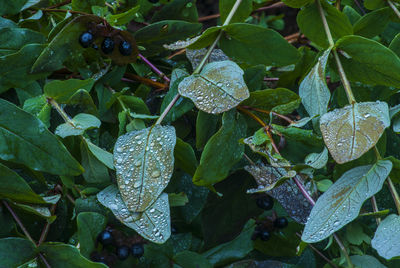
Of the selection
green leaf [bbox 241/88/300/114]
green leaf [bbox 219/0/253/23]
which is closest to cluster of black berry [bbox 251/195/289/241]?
green leaf [bbox 241/88/300/114]

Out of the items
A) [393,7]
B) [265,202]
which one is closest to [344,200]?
[265,202]

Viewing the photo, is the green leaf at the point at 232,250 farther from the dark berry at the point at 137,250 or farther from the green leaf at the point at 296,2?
the green leaf at the point at 296,2

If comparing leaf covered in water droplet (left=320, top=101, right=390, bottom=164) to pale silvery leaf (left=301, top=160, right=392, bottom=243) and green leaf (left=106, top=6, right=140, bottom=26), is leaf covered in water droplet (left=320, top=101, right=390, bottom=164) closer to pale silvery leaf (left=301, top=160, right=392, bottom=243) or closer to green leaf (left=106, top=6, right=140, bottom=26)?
pale silvery leaf (left=301, top=160, right=392, bottom=243)

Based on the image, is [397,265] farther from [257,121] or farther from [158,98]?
[158,98]

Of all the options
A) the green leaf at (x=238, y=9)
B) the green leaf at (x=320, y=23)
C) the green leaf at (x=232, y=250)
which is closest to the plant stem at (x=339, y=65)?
the green leaf at (x=320, y=23)

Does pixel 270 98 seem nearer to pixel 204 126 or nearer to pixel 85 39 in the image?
pixel 204 126

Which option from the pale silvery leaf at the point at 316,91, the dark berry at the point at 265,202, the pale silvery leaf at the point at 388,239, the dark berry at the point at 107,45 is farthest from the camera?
the dark berry at the point at 265,202
